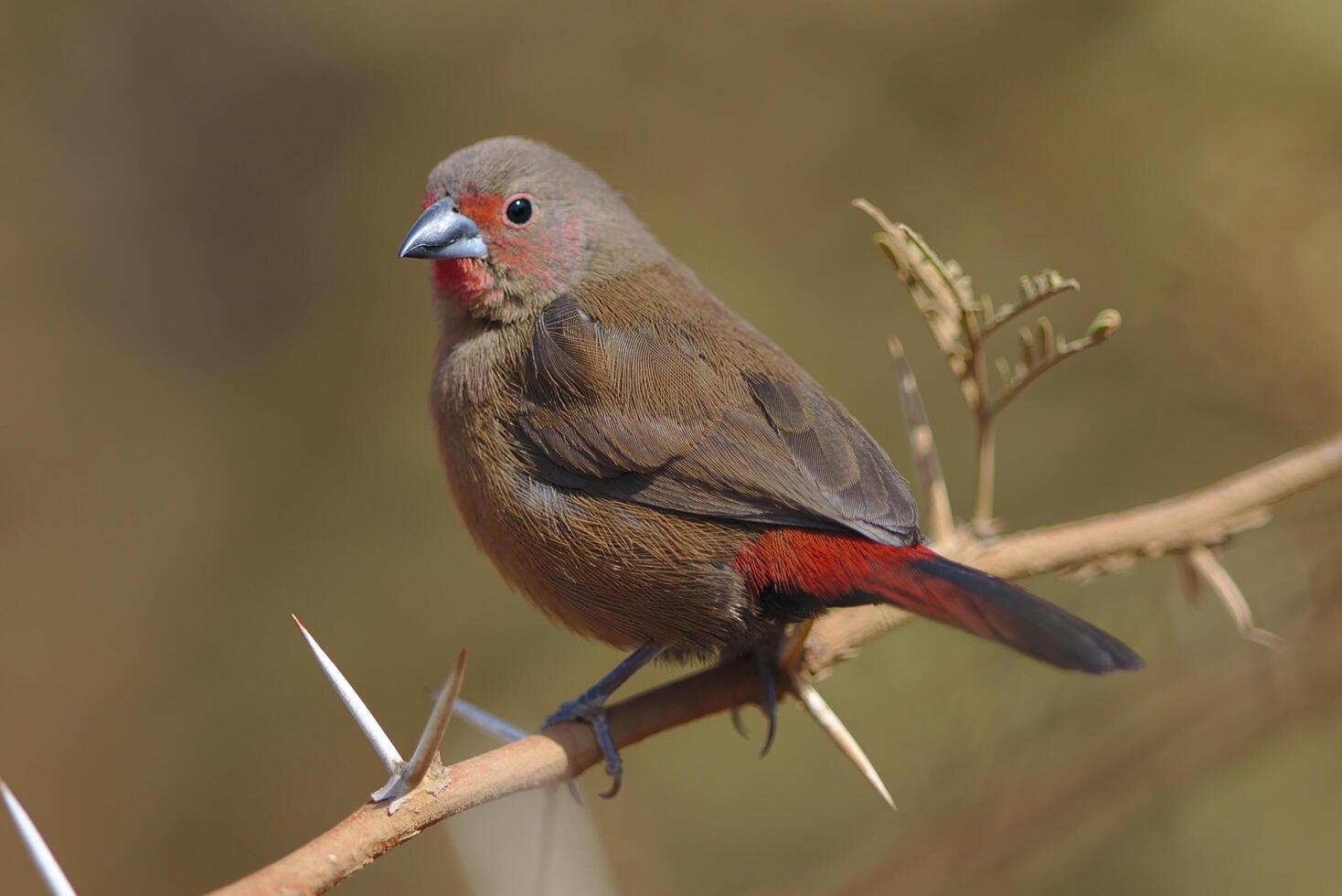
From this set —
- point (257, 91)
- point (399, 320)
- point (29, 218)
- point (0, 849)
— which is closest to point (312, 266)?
point (399, 320)

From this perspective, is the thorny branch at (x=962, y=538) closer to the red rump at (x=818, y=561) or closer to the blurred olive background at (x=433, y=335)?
the red rump at (x=818, y=561)

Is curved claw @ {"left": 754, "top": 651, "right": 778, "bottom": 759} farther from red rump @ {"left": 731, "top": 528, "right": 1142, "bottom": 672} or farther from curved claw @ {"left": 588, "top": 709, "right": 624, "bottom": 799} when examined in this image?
curved claw @ {"left": 588, "top": 709, "right": 624, "bottom": 799}

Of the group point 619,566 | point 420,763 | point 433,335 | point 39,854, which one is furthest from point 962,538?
point 433,335

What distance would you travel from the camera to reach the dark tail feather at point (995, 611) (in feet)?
6.98

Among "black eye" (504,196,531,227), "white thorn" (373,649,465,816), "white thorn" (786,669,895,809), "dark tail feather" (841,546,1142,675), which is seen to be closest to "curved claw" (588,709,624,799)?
"white thorn" (786,669,895,809)

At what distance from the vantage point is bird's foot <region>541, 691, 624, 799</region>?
108 inches

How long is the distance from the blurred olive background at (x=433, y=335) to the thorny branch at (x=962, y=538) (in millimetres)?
920

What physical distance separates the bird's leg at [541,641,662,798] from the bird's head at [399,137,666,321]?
0.95m

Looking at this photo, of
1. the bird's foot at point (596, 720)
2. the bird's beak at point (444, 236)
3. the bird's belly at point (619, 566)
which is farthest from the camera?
the bird's beak at point (444, 236)

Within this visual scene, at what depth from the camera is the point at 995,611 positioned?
2270 mm

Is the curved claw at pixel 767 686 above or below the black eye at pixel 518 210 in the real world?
below

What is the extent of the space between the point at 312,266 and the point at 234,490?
0.98 m

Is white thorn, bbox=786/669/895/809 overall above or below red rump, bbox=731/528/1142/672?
below

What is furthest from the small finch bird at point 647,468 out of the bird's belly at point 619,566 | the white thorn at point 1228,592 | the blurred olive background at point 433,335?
the blurred olive background at point 433,335
